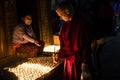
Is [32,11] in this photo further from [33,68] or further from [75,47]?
[75,47]

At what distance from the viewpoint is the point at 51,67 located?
8.54 metres

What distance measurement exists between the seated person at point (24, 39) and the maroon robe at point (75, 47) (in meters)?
3.13

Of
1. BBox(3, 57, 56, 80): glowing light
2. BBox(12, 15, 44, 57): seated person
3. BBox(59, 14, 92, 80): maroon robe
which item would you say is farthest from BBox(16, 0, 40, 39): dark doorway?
BBox(59, 14, 92, 80): maroon robe

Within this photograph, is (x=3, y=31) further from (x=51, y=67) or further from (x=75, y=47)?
(x=75, y=47)

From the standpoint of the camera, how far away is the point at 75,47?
5.99 meters

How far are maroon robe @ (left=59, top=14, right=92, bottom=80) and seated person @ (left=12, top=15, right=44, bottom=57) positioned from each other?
10.3 ft

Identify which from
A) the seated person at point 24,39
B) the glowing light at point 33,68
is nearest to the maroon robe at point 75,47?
the glowing light at point 33,68

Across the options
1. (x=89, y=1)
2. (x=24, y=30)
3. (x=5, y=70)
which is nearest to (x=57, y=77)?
(x=5, y=70)

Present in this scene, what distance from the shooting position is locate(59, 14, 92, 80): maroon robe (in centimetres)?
583

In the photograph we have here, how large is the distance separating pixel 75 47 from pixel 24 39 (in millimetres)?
3739

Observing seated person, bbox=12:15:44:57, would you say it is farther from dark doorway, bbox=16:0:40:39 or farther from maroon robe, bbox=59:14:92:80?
maroon robe, bbox=59:14:92:80

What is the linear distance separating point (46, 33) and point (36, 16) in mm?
793

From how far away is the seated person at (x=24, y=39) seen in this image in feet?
30.3

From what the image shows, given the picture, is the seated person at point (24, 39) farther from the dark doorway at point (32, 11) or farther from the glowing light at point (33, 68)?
the dark doorway at point (32, 11)
